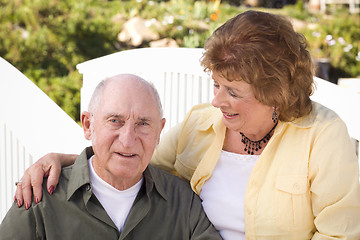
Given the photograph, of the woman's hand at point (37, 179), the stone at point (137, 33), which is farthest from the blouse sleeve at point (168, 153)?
the stone at point (137, 33)

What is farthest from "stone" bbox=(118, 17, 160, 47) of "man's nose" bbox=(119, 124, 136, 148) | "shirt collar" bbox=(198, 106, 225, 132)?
"man's nose" bbox=(119, 124, 136, 148)

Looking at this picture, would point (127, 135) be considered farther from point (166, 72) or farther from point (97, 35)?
point (97, 35)

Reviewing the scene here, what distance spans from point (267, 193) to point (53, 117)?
41.8 inches

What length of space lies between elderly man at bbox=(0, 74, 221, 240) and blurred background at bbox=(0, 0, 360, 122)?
4747mm

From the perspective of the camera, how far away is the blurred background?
755cm

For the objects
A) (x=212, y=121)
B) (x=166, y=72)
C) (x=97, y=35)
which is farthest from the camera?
(x=97, y=35)

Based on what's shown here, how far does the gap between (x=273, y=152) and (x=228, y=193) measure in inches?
10.5

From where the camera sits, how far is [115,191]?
6.84 feet

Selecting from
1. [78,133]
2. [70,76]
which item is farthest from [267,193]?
[70,76]

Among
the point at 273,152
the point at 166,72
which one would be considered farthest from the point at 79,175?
the point at 166,72

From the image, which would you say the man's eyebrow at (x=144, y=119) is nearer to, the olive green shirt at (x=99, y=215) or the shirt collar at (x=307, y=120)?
the olive green shirt at (x=99, y=215)

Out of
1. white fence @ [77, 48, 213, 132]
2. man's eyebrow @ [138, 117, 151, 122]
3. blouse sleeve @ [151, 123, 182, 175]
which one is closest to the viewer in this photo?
man's eyebrow @ [138, 117, 151, 122]

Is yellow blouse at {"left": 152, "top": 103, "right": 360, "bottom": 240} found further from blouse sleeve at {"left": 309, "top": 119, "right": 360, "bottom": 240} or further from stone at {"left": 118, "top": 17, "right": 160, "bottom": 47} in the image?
stone at {"left": 118, "top": 17, "right": 160, "bottom": 47}

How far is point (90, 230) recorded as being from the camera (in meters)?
2.00
